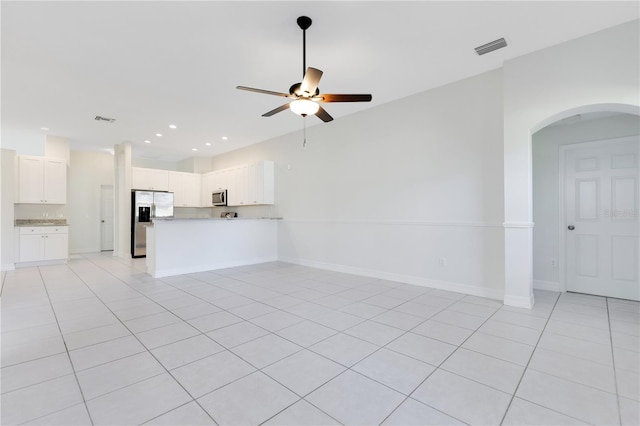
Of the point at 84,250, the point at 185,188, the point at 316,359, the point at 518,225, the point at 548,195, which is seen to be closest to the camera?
the point at 316,359

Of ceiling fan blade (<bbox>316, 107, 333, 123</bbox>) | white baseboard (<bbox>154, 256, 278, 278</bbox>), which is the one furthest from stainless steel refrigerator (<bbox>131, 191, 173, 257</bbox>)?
ceiling fan blade (<bbox>316, 107, 333, 123</bbox>)

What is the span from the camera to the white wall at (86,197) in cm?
804

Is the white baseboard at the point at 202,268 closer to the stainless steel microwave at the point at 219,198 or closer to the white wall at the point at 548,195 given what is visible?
the stainless steel microwave at the point at 219,198

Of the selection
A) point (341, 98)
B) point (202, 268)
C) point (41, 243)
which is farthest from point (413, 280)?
point (41, 243)

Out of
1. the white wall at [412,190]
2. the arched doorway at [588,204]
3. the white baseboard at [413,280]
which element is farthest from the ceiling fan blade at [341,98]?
the white baseboard at [413,280]

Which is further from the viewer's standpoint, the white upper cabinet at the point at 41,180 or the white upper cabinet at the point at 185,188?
the white upper cabinet at the point at 185,188

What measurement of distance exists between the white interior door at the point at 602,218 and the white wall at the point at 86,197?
1095 cm

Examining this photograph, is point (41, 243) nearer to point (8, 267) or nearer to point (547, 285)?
point (8, 267)

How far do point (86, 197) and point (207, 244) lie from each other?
535 cm

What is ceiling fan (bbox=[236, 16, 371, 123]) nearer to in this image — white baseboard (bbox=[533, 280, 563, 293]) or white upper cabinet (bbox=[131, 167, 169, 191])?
white baseboard (bbox=[533, 280, 563, 293])

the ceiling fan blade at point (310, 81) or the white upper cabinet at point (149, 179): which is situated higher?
the ceiling fan blade at point (310, 81)

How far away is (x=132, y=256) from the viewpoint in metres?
7.20

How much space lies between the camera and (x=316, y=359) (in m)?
2.16

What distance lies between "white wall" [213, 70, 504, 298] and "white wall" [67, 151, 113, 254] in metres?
6.33
